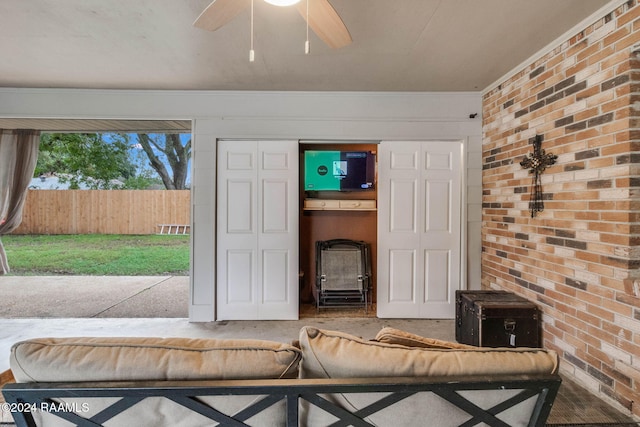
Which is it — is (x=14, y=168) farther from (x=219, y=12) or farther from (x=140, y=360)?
(x=140, y=360)

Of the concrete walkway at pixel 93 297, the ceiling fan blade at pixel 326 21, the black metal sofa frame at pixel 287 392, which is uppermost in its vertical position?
the ceiling fan blade at pixel 326 21

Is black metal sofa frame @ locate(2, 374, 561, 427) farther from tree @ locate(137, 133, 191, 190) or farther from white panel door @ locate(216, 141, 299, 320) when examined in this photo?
tree @ locate(137, 133, 191, 190)

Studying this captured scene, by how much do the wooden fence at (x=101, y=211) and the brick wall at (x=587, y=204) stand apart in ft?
25.4

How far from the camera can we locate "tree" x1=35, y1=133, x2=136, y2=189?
8125 mm

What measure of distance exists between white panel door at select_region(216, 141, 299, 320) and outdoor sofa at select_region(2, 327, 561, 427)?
248cm

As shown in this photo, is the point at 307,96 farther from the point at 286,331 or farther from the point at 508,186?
the point at 286,331

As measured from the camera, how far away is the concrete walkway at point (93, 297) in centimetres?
368

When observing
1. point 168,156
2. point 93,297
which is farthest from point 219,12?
point 168,156

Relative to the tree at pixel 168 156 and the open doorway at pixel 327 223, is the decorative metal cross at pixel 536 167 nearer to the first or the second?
the open doorway at pixel 327 223

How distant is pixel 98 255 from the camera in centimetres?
700

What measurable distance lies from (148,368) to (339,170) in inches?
121

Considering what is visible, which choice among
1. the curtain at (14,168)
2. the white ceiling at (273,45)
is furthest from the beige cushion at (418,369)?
the curtain at (14,168)

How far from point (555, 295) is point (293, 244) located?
2.37m

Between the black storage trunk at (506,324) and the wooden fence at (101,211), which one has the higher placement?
the wooden fence at (101,211)
